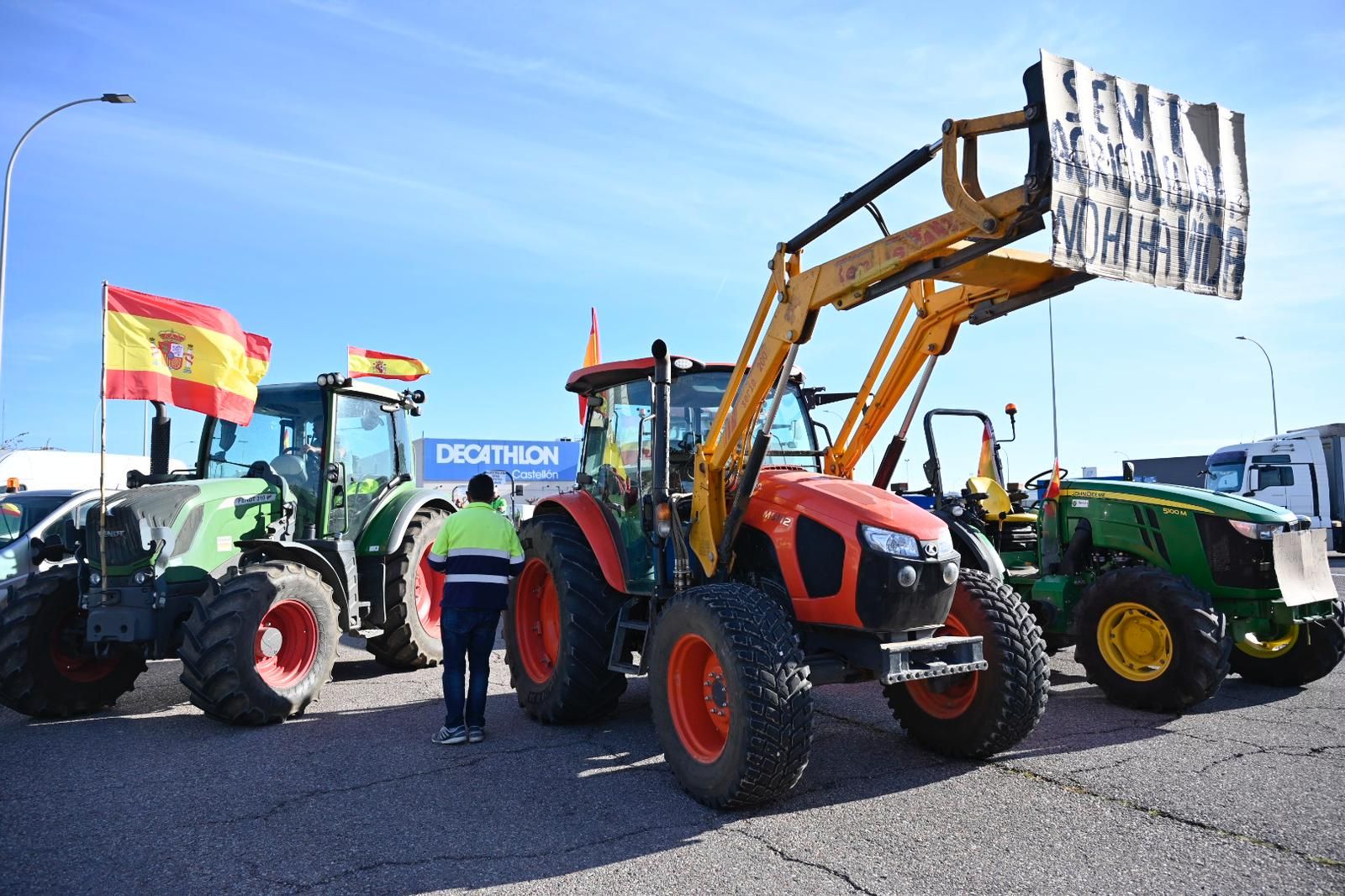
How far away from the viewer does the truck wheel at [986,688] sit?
4.89m

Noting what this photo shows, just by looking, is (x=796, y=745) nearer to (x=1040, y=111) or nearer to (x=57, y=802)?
(x=1040, y=111)

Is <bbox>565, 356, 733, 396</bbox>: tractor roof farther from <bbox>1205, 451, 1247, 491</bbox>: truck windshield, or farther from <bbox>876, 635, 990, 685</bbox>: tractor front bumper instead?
<bbox>1205, 451, 1247, 491</bbox>: truck windshield

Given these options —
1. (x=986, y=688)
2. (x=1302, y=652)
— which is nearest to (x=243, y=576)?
(x=986, y=688)

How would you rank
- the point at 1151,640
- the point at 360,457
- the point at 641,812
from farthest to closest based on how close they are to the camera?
the point at 360,457 → the point at 1151,640 → the point at 641,812

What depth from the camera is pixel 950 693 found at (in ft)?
17.3

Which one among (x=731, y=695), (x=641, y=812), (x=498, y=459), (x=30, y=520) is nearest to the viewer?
(x=731, y=695)

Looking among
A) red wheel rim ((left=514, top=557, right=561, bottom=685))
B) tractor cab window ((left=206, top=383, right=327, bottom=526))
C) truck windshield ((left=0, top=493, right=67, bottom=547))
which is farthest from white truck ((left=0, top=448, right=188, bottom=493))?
red wheel rim ((left=514, top=557, right=561, bottom=685))

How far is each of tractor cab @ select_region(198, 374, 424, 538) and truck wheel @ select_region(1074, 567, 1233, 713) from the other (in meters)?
6.12

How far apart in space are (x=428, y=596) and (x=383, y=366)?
4.21m

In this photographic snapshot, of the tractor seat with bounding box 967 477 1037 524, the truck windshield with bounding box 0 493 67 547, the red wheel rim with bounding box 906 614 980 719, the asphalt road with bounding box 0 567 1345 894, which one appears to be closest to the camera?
the asphalt road with bounding box 0 567 1345 894

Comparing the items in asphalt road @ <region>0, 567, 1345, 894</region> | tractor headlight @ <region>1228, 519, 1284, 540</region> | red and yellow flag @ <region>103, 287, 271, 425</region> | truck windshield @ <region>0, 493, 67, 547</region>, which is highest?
red and yellow flag @ <region>103, 287, 271, 425</region>

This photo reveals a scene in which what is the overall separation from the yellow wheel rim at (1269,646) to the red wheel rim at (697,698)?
4.55 meters

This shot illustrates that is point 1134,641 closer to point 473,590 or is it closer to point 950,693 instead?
point 950,693

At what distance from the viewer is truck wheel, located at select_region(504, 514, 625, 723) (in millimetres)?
5945
